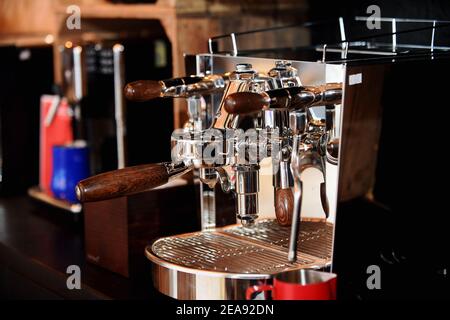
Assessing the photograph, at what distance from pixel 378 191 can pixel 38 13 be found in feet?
5.46

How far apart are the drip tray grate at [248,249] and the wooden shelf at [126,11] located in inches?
20.3

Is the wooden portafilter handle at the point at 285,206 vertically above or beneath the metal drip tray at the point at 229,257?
above

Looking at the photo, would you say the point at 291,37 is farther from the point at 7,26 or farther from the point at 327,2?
the point at 7,26

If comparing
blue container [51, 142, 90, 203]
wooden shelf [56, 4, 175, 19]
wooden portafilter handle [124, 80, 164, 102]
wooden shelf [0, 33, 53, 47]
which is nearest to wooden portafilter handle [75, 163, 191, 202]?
wooden portafilter handle [124, 80, 164, 102]

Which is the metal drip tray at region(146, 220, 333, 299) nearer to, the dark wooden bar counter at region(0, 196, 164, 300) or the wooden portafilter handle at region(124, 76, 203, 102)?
the dark wooden bar counter at region(0, 196, 164, 300)

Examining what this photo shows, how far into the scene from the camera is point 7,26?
8.60 ft

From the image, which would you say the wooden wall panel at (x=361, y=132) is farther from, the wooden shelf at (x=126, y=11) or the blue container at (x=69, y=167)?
the blue container at (x=69, y=167)

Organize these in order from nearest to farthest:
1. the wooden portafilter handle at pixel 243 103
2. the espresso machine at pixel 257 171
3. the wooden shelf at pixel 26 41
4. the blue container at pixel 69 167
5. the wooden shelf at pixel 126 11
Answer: the wooden portafilter handle at pixel 243 103 < the espresso machine at pixel 257 171 < the wooden shelf at pixel 126 11 < the blue container at pixel 69 167 < the wooden shelf at pixel 26 41

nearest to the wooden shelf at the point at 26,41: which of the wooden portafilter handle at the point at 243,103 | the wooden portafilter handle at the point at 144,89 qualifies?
the wooden portafilter handle at the point at 144,89

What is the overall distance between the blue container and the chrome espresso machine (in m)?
0.69

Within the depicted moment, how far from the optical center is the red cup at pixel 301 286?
1107 millimetres

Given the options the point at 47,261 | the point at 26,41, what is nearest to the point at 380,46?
the point at 47,261

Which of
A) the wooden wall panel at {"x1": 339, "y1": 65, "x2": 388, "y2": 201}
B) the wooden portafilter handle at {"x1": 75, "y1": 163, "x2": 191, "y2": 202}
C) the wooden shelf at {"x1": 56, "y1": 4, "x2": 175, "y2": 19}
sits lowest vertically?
the wooden portafilter handle at {"x1": 75, "y1": 163, "x2": 191, "y2": 202}

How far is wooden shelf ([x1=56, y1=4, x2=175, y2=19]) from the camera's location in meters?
1.72
